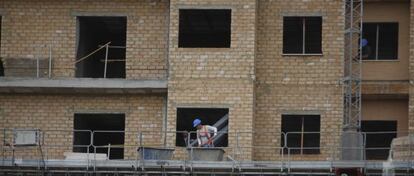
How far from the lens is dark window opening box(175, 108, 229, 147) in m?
39.6

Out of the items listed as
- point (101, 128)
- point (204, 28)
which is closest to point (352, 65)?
point (204, 28)

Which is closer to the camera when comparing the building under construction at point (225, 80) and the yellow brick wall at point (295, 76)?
the building under construction at point (225, 80)

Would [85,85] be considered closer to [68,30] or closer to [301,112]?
[68,30]

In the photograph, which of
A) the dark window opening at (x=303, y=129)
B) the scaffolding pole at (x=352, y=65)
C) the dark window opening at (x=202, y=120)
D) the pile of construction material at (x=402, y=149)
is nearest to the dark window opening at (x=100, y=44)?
the dark window opening at (x=202, y=120)

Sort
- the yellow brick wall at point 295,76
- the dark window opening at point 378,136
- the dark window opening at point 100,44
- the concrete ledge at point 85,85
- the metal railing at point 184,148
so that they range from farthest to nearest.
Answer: the dark window opening at point 100,44 < the dark window opening at point 378,136 < the yellow brick wall at point 295,76 < the concrete ledge at point 85,85 < the metal railing at point 184,148

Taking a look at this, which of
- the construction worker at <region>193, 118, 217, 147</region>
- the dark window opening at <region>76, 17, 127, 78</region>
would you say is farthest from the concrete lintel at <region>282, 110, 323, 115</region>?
the dark window opening at <region>76, 17, 127, 78</region>

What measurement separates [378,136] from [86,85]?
766 cm

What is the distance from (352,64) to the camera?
39.8m

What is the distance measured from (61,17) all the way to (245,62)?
4.99 meters

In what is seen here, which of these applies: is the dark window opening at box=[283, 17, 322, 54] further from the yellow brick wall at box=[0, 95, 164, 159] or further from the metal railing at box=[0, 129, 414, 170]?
the yellow brick wall at box=[0, 95, 164, 159]

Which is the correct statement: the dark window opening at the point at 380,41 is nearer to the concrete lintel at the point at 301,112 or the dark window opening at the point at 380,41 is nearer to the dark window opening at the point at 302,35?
the dark window opening at the point at 302,35

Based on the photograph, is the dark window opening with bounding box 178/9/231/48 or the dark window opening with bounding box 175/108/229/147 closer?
the dark window opening with bounding box 175/108/229/147

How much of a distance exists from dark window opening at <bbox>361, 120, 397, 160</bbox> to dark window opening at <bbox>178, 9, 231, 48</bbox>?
4516 millimetres

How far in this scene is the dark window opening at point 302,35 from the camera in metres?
40.4
